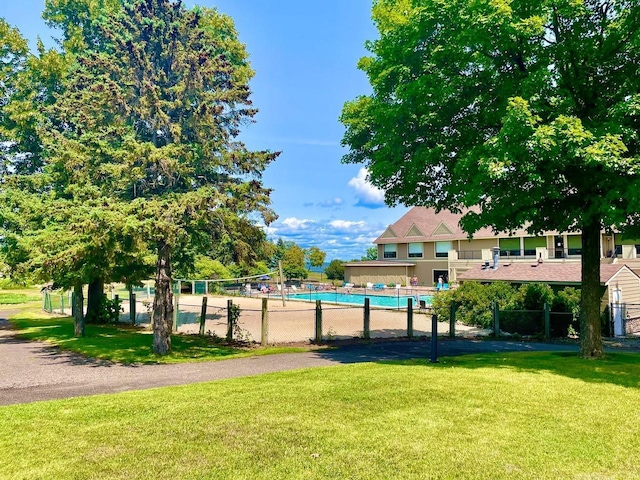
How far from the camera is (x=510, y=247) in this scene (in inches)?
1656

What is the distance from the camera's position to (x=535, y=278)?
23125 millimetres

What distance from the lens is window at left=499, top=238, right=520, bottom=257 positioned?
137 feet

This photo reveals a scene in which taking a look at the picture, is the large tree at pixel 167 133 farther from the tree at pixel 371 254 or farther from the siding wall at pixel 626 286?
the tree at pixel 371 254

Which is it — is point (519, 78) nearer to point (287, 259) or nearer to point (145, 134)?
point (145, 134)

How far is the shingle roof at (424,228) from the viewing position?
46.4m

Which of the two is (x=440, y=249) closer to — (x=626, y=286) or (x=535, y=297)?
(x=626, y=286)

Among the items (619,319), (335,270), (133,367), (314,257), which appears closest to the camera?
(133,367)

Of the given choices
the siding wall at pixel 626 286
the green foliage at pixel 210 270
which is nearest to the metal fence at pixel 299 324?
the siding wall at pixel 626 286

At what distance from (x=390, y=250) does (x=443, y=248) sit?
7.09 meters

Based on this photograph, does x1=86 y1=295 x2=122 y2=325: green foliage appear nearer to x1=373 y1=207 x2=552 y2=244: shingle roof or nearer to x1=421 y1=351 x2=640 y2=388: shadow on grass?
x1=421 y1=351 x2=640 y2=388: shadow on grass

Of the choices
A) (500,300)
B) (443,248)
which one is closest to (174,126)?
(500,300)

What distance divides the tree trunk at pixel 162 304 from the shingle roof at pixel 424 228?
115 ft

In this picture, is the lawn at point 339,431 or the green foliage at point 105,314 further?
the green foliage at point 105,314

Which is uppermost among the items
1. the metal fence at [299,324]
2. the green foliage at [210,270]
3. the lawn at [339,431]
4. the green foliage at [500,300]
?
the green foliage at [210,270]
